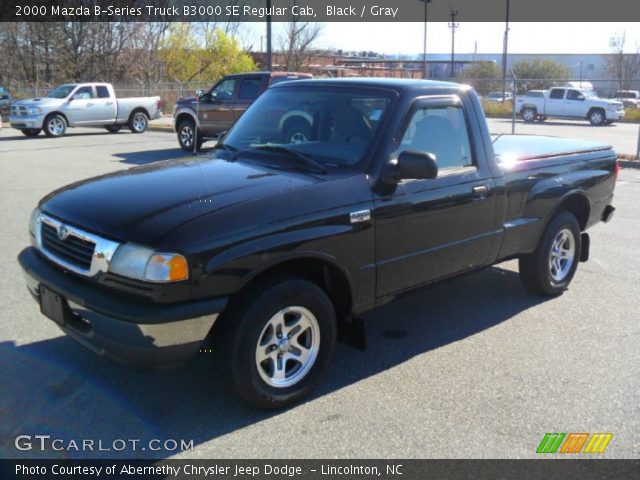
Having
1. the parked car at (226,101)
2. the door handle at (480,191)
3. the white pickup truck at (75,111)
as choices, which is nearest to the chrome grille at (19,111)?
the white pickup truck at (75,111)

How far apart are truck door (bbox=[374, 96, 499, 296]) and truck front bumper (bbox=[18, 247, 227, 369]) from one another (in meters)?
1.29

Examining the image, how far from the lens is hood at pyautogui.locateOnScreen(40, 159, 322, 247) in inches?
125

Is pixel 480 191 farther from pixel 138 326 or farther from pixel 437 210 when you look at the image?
pixel 138 326

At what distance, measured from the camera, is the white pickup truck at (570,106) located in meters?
29.7

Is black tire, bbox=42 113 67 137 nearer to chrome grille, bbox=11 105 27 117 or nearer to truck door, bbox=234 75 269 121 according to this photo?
chrome grille, bbox=11 105 27 117

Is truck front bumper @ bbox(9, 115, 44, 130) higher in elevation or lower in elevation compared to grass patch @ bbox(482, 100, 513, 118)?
lower

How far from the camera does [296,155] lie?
405 cm

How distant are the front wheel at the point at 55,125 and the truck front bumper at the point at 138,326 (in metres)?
20.3

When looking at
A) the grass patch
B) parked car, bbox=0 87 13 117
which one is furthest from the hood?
the grass patch

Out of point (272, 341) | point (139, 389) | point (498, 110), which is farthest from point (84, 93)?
point (498, 110)

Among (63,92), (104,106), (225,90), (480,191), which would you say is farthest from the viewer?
(104,106)

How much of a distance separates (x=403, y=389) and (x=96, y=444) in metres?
1.78

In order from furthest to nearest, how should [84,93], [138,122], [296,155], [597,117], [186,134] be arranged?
[597,117]
[138,122]
[84,93]
[186,134]
[296,155]

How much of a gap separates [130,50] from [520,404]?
4288cm
